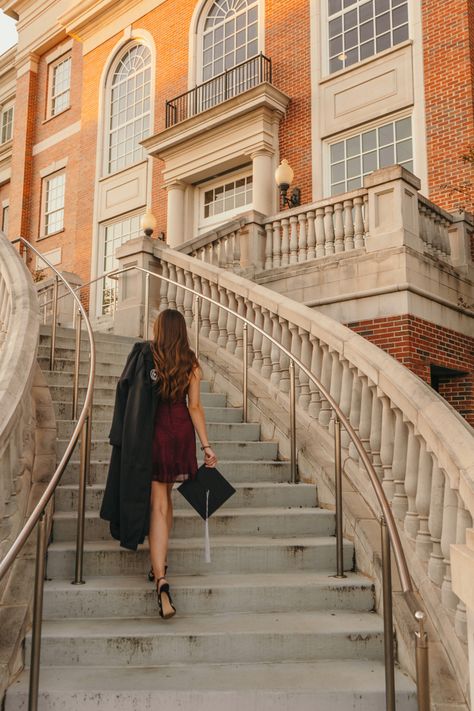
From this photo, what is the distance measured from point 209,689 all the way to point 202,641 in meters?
0.39

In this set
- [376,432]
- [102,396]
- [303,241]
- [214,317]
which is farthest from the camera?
[303,241]

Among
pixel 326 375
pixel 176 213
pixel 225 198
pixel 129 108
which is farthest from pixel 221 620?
pixel 129 108

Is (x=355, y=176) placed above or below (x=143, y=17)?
below

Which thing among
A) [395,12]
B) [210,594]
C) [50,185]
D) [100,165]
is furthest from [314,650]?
[50,185]

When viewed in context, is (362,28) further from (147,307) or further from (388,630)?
(388,630)

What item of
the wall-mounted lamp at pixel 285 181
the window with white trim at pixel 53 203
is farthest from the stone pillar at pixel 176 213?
the window with white trim at pixel 53 203

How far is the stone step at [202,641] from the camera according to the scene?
347 cm

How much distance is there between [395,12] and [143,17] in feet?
26.6

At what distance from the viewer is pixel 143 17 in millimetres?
17625

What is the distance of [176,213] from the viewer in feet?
50.9

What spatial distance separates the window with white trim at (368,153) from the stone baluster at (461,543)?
948 centimetres

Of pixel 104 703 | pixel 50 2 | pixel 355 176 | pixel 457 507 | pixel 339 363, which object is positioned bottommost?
pixel 104 703

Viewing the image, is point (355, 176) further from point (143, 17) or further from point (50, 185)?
point (50, 185)

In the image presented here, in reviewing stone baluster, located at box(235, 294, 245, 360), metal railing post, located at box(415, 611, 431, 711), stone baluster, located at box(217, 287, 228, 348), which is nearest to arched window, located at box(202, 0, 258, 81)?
stone baluster, located at box(217, 287, 228, 348)
